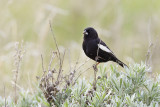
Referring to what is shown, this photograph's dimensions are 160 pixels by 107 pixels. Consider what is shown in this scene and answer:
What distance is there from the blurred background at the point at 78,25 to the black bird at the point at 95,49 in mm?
728

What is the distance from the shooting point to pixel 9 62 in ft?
16.3

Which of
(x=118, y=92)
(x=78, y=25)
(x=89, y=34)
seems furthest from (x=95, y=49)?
(x=78, y=25)

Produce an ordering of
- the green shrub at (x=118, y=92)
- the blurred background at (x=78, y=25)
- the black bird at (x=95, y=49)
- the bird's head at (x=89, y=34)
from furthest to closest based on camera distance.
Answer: the blurred background at (x=78, y=25) → the bird's head at (x=89, y=34) → the black bird at (x=95, y=49) → the green shrub at (x=118, y=92)

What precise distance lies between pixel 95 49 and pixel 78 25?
2585 mm

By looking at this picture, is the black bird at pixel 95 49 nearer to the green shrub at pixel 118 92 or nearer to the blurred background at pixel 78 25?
the blurred background at pixel 78 25

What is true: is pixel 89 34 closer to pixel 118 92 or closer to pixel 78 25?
pixel 78 25

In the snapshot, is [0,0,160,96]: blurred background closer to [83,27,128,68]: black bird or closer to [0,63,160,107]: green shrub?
[83,27,128,68]: black bird

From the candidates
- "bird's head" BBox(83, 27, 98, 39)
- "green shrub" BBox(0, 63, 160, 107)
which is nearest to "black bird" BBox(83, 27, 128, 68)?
"bird's head" BBox(83, 27, 98, 39)

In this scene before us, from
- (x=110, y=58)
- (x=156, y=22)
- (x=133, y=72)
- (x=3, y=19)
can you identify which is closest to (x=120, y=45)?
(x=156, y=22)

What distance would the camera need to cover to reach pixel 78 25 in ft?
23.2

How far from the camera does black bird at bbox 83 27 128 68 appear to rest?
4531 mm

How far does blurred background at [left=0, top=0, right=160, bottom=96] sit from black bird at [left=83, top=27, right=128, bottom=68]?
728 millimetres

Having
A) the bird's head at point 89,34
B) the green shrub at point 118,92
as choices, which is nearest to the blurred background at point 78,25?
the bird's head at point 89,34

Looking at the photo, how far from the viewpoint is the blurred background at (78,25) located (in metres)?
5.51
